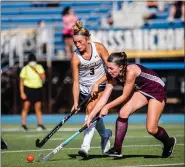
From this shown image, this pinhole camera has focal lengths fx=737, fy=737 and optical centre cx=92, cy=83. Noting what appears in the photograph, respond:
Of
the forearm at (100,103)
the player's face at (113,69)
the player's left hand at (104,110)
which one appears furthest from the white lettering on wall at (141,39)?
the player's face at (113,69)

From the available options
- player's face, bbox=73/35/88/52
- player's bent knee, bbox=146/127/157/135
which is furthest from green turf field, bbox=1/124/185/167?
player's face, bbox=73/35/88/52

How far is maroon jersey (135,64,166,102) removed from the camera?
10.8m

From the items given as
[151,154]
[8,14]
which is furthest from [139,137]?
[8,14]

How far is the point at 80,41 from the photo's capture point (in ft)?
36.8

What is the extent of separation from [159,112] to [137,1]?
1449 cm

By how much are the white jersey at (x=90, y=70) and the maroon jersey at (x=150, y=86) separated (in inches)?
36.6

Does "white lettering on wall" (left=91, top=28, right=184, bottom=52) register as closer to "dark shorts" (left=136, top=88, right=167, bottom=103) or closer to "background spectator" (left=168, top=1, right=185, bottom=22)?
"background spectator" (left=168, top=1, right=185, bottom=22)

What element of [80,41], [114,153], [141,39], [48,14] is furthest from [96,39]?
[114,153]

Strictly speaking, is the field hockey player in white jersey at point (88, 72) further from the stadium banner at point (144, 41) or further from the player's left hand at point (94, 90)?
the stadium banner at point (144, 41)

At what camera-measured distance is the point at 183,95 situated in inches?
925

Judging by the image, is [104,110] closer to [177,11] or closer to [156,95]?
[156,95]

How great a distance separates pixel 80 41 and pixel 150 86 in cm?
129

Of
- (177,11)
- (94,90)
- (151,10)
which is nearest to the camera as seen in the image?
(94,90)

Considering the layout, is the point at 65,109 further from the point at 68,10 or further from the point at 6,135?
the point at 6,135
